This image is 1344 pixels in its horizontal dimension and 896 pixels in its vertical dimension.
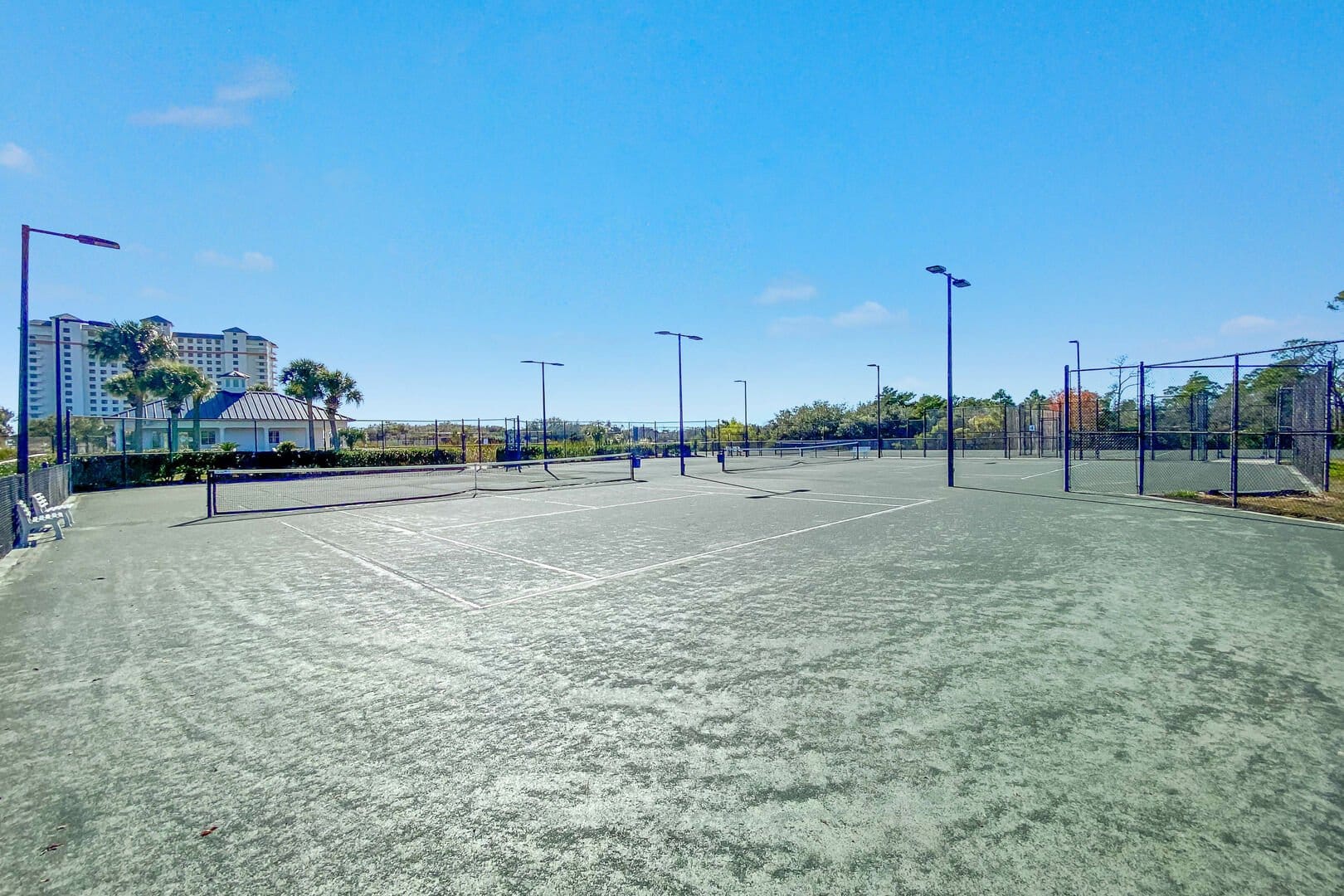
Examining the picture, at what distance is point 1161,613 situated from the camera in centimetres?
576

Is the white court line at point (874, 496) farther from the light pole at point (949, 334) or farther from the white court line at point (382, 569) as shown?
the white court line at point (382, 569)

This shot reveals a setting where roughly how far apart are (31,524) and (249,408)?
46.2m

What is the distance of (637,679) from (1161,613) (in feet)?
16.7

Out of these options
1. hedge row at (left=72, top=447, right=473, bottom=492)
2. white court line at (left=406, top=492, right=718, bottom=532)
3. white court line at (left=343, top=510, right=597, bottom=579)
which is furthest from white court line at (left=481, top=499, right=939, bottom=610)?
hedge row at (left=72, top=447, right=473, bottom=492)

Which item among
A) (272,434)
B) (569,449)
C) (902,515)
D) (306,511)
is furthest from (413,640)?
(272,434)

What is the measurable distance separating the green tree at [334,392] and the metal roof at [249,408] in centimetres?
126

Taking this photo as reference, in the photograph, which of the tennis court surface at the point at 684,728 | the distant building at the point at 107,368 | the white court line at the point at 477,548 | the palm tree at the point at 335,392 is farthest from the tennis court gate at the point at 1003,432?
the distant building at the point at 107,368

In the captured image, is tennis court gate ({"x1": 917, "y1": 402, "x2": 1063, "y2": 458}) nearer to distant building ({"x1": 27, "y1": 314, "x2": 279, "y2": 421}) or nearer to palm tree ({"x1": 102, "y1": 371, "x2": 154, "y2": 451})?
palm tree ({"x1": 102, "y1": 371, "x2": 154, "y2": 451})

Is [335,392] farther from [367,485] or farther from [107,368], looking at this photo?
[107,368]

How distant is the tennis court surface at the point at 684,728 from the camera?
2518 mm

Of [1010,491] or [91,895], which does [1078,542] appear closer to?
[1010,491]

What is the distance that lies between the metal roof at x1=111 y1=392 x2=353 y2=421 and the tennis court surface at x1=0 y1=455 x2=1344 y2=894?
4865 cm

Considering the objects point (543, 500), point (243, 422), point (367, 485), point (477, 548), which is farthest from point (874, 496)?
point (243, 422)

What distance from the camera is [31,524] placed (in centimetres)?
1082
